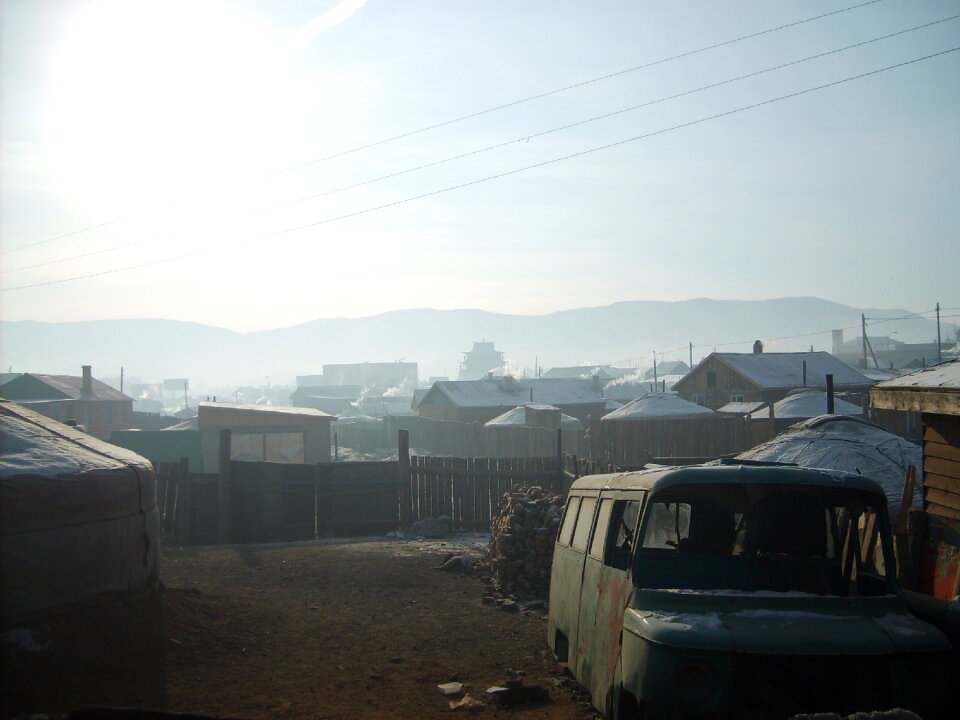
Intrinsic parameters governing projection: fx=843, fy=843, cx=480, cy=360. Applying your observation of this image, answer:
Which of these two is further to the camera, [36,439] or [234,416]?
[234,416]

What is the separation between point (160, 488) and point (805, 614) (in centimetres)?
1460

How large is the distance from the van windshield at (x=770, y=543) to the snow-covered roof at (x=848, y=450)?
5860mm

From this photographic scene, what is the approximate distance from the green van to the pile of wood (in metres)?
4.56

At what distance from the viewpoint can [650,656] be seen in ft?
15.7

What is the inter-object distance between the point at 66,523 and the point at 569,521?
180 inches

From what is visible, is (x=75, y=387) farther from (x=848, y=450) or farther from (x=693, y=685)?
(x=693, y=685)

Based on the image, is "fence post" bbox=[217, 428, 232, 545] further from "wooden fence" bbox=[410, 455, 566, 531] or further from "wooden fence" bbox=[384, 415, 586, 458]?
"wooden fence" bbox=[384, 415, 586, 458]

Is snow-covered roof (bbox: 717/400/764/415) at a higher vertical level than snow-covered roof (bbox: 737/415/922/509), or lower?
lower

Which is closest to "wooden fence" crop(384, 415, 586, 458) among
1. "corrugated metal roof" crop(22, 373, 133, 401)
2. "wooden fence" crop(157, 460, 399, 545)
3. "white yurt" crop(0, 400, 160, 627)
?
"wooden fence" crop(157, 460, 399, 545)

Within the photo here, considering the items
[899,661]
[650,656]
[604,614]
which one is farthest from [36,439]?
[899,661]

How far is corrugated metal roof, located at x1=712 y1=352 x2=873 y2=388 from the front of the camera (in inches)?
1767

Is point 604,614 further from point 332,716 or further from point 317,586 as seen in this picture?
point 317,586

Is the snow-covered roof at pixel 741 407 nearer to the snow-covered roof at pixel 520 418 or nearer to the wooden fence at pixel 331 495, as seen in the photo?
the snow-covered roof at pixel 520 418

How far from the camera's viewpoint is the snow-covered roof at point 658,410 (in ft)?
124
